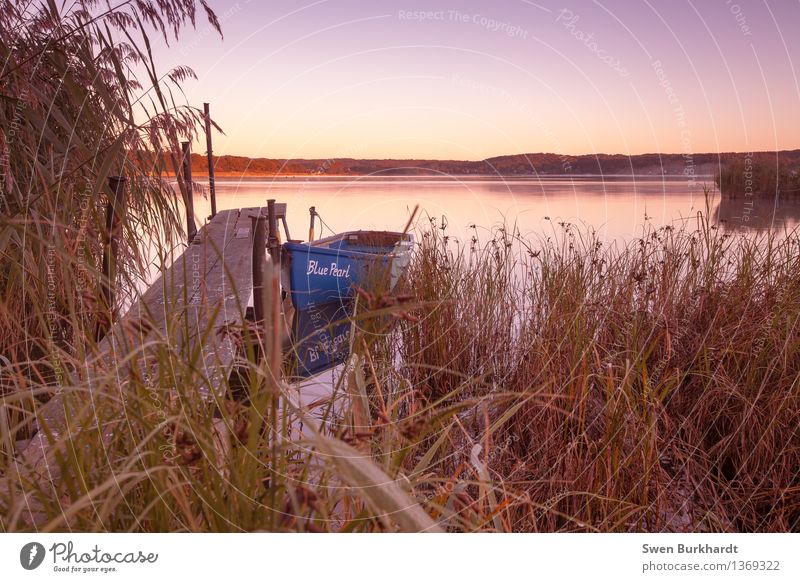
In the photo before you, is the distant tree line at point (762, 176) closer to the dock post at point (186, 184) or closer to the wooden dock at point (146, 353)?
the wooden dock at point (146, 353)

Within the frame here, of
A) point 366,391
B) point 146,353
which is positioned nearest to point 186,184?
point 366,391

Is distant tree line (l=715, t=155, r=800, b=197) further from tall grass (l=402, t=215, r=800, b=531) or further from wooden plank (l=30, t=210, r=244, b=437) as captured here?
wooden plank (l=30, t=210, r=244, b=437)

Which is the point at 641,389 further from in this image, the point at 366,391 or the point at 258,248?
the point at 258,248

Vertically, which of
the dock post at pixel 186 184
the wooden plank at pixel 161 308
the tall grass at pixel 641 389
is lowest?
the tall grass at pixel 641 389

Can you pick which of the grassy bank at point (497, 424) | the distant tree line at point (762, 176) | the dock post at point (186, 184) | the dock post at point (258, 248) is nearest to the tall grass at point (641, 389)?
the grassy bank at point (497, 424)

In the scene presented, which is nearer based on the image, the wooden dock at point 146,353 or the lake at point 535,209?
the wooden dock at point 146,353
